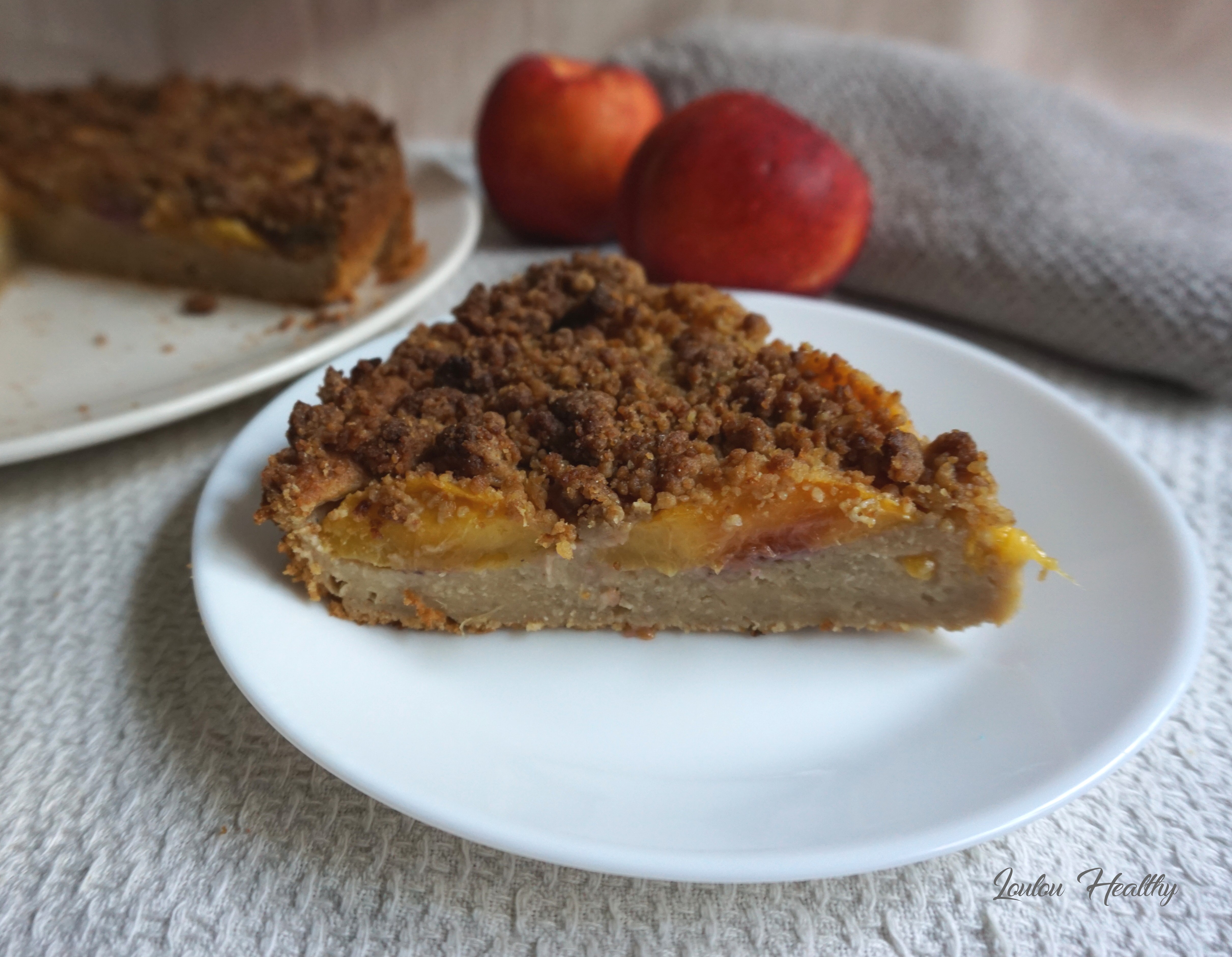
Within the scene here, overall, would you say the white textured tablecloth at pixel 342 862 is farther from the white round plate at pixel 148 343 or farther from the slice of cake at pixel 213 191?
the slice of cake at pixel 213 191

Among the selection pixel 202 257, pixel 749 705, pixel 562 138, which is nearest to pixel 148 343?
pixel 202 257

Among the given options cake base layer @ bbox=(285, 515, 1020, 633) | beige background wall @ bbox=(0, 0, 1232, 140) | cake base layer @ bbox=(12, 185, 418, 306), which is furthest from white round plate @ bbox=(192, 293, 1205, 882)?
beige background wall @ bbox=(0, 0, 1232, 140)

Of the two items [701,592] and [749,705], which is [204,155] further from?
[749,705]

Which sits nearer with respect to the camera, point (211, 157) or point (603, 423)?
point (603, 423)

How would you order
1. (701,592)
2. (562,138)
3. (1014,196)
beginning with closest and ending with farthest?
(701,592), (1014,196), (562,138)

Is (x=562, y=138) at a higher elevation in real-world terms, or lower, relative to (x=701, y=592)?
higher

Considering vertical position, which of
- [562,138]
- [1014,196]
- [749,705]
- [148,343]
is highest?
[1014,196]

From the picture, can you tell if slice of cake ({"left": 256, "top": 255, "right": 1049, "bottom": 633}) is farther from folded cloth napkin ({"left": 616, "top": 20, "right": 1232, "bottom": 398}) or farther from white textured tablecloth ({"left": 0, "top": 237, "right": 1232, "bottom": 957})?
folded cloth napkin ({"left": 616, "top": 20, "right": 1232, "bottom": 398})

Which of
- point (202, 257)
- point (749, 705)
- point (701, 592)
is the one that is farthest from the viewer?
point (202, 257)
